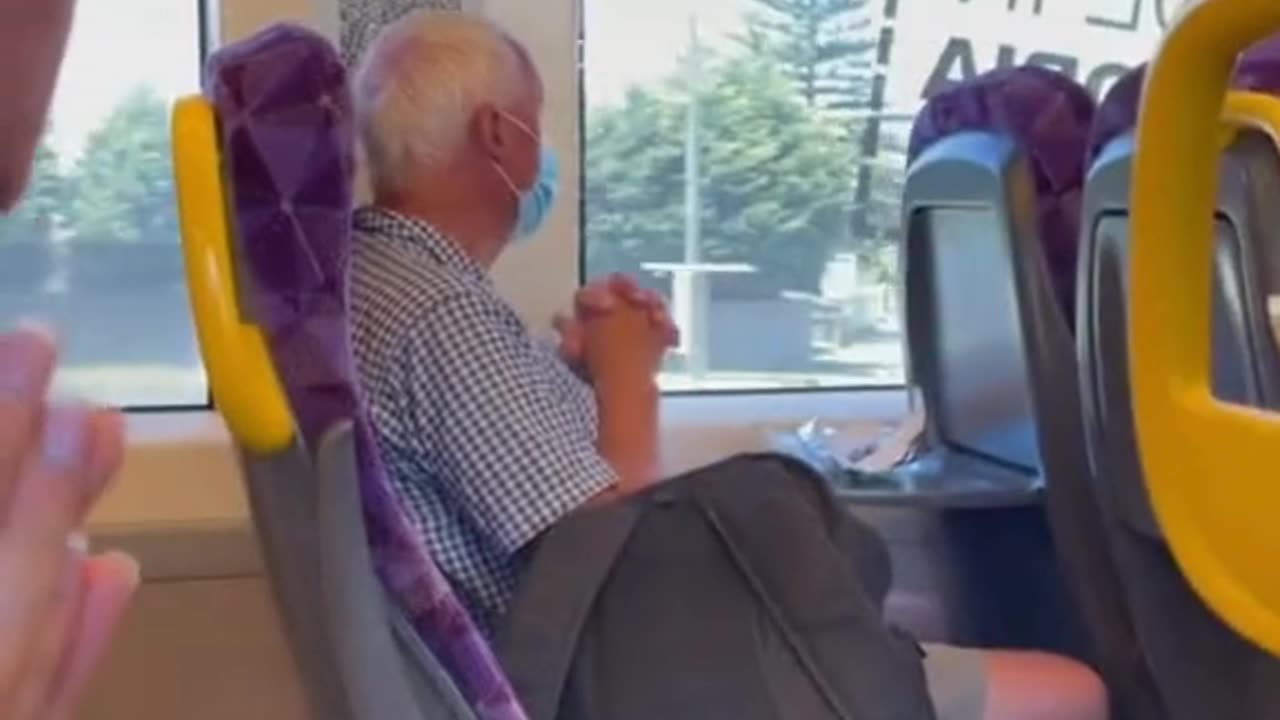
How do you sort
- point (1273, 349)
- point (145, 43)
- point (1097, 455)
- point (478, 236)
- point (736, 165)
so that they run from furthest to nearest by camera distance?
point (736, 165)
point (145, 43)
point (478, 236)
point (1097, 455)
point (1273, 349)

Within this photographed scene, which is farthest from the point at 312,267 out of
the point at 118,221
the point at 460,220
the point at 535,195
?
the point at 118,221

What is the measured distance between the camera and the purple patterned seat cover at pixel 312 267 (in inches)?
52.3

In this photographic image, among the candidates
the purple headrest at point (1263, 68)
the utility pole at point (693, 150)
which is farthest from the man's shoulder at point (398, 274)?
the utility pole at point (693, 150)

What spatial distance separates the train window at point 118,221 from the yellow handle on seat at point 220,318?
1081mm

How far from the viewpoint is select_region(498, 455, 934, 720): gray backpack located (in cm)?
143

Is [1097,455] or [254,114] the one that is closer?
[254,114]

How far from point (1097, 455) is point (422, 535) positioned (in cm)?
55

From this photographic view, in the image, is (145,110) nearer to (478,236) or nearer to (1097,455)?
(478,236)

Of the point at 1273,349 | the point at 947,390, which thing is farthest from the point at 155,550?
the point at 1273,349

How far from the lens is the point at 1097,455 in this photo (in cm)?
157

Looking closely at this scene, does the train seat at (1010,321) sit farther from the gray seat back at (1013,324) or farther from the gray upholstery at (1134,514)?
the gray upholstery at (1134,514)

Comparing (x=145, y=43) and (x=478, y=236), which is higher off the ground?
(x=145, y=43)

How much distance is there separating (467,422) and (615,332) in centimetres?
30

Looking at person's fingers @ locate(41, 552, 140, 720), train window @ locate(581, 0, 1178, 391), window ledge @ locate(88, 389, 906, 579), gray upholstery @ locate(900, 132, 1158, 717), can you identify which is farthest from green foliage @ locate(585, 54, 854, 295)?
person's fingers @ locate(41, 552, 140, 720)
